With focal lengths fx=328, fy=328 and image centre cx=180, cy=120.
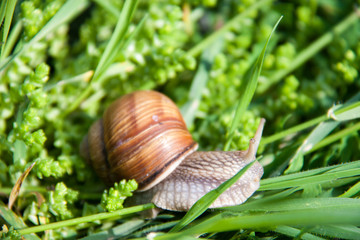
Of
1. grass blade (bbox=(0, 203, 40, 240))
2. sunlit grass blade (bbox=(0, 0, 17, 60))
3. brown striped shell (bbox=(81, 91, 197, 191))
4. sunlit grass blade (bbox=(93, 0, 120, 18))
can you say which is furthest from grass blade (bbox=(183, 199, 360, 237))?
sunlit grass blade (bbox=(93, 0, 120, 18))

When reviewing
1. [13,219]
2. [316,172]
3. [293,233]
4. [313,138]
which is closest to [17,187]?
[13,219]

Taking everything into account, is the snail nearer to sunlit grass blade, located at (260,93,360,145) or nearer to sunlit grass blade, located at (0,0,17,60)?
sunlit grass blade, located at (260,93,360,145)

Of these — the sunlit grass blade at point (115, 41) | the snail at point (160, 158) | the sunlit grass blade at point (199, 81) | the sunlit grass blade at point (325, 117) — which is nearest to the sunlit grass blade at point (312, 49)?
the sunlit grass blade at point (199, 81)

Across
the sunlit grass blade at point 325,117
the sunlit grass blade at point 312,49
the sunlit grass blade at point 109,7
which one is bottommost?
the sunlit grass blade at point 325,117

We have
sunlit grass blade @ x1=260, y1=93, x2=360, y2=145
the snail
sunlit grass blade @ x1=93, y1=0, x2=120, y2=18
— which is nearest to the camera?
the snail

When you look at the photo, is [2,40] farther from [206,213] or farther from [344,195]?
[344,195]

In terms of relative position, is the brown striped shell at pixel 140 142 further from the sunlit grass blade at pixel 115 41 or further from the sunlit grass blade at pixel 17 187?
the sunlit grass blade at pixel 17 187

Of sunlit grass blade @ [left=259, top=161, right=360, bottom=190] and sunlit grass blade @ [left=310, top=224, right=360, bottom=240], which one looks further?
sunlit grass blade @ [left=259, top=161, right=360, bottom=190]
